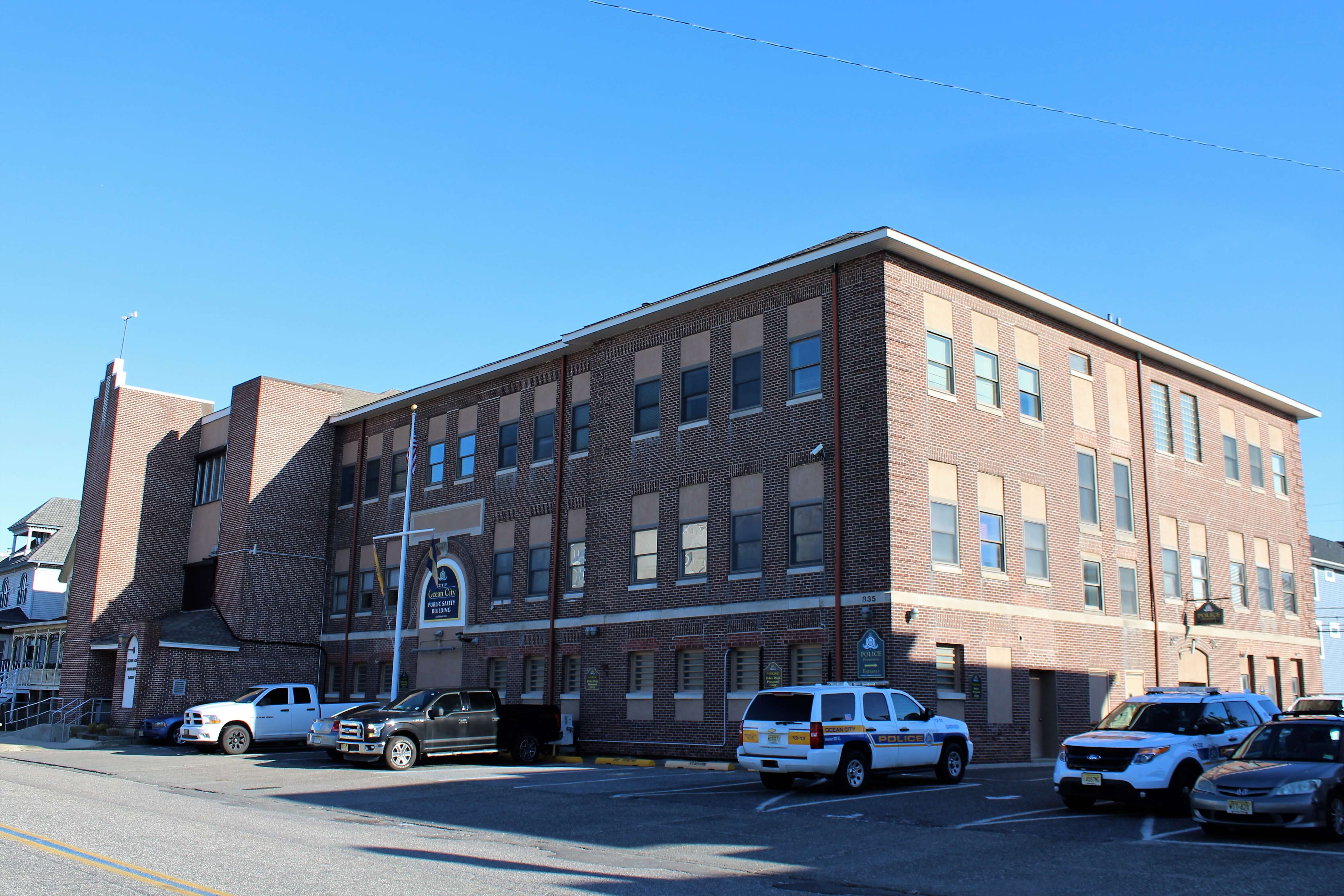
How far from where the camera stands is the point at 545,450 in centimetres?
3288

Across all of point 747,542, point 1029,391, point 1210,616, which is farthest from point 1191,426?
point 747,542

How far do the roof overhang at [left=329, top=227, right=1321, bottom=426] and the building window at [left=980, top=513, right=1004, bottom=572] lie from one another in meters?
5.53

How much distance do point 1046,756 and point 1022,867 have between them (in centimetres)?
1616

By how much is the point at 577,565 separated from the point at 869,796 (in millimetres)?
14564

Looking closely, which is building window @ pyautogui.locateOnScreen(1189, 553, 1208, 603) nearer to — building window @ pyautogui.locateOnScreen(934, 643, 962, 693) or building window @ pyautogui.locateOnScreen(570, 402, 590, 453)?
building window @ pyautogui.locateOnScreen(934, 643, 962, 693)

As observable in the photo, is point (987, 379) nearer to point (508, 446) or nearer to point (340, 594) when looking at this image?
point (508, 446)

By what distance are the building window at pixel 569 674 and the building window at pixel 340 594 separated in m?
11.4

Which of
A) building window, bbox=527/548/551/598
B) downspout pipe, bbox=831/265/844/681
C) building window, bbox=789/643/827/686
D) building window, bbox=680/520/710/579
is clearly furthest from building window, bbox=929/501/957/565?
building window, bbox=527/548/551/598

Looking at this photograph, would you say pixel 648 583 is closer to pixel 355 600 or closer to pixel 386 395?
pixel 355 600

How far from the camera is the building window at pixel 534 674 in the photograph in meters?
31.4

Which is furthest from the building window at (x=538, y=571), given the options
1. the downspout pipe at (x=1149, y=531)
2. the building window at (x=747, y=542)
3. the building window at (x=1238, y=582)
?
the building window at (x=1238, y=582)

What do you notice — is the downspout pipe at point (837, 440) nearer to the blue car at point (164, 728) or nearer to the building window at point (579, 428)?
the building window at point (579, 428)

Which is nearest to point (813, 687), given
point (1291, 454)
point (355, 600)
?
point (355, 600)

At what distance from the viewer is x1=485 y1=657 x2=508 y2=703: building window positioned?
3247cm
